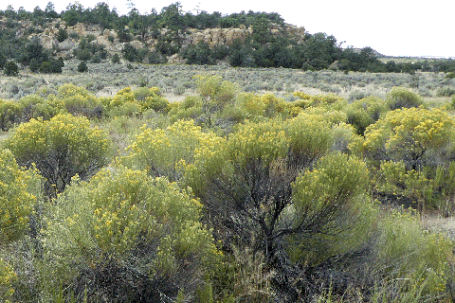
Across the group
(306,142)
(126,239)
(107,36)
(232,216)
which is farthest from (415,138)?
(107,36)

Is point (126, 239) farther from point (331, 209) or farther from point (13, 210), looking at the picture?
point (331, 209)

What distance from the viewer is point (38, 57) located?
34.4 m

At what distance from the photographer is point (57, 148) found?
6207 mm

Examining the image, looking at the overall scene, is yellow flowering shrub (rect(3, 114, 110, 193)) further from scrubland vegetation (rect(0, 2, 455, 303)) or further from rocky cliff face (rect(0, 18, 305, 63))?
rocky cliff face (rect(0, 18, 305, 63))

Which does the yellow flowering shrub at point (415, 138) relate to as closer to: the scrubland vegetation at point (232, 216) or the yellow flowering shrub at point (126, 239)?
the scrubland vegetation at point (232, 216)

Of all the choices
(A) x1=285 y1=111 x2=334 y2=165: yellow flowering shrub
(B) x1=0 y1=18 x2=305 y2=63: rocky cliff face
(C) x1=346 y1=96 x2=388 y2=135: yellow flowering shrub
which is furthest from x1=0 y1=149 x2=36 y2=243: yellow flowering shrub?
(B) x1=0 y1=18 x2=305 y2=63: rocky cliff face

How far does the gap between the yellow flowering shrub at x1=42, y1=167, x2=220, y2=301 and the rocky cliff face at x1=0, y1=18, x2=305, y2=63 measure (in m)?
50.2

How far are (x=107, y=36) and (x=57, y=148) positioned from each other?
54491mm

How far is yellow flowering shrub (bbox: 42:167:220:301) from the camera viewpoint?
2906mm

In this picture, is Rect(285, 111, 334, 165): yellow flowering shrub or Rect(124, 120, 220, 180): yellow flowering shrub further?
Rect(124, 120, 220, 180): yellow flowering shrub

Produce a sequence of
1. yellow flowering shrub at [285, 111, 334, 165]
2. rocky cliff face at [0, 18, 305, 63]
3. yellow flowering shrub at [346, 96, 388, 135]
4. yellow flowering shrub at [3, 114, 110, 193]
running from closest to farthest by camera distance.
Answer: yellow flowering shrub at [285, 111, 334, 165], yellow flowering shrub at [3, 114, 110, 193], yellow flowering shrub at [346, 96, 388, 135], rocky cliff face at [0, 18, 305, 63]

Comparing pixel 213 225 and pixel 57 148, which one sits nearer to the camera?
pixel 213 225

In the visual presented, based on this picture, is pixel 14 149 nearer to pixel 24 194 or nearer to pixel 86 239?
pixel 24 194

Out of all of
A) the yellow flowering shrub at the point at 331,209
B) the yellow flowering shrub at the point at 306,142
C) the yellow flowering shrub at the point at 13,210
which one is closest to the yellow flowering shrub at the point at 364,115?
the yellow flowering shrub at the point at 306,142
